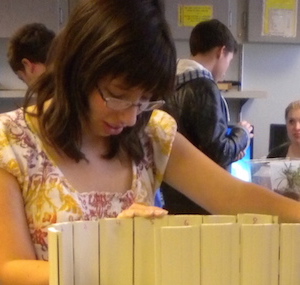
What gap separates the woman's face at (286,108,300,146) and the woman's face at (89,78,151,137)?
173cm

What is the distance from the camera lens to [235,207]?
3.11ft

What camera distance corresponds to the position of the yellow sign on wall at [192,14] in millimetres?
3045

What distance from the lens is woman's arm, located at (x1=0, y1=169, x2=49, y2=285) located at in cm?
74

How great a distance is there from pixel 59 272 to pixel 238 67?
2705 millimetres

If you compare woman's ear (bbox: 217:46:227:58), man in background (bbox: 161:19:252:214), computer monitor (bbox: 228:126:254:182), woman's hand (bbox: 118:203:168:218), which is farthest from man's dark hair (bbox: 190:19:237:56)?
woman's hand (bbox: 118:203:168:218)

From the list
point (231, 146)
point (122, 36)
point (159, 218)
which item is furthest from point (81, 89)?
point (231, 146)

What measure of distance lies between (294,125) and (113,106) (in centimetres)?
183

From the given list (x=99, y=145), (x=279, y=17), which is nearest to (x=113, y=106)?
(x=99, y=145)

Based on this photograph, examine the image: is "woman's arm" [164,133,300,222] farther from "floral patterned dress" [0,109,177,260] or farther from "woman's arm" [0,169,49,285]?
"woman's arm" [0,169,49,285]

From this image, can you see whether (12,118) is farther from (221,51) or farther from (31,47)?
(221,51)

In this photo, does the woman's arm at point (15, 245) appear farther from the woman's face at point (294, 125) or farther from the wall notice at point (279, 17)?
the wall notice at point (279, 17)

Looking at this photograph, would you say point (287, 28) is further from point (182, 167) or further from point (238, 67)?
point (182, 167)

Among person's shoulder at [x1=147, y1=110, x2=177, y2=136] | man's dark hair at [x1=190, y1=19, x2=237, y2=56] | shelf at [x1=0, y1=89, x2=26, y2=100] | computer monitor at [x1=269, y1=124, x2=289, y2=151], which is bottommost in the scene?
computer monitor at [x1=269, y1=124, x2=289, y2=151]

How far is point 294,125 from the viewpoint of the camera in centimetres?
253
